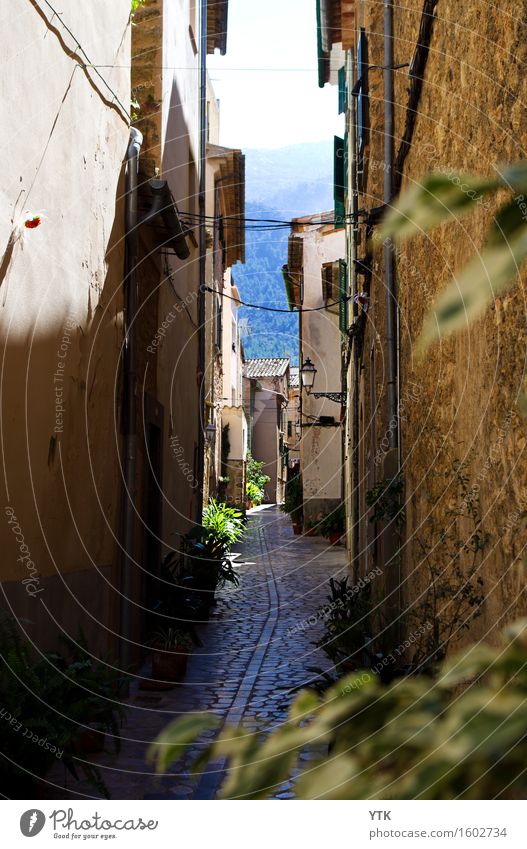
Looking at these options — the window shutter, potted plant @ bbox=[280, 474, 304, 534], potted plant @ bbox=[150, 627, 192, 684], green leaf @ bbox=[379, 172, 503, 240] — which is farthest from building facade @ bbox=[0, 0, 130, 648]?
potted plant @ bbox=[280, 474, 304, 534]

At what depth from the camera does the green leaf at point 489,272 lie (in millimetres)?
514

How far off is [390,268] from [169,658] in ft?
11.2

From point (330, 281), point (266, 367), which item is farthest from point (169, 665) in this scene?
point (266, 367)

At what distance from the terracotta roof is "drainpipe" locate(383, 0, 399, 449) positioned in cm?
4286

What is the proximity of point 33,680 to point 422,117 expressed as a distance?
12.1 ft

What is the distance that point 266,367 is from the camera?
5297cm

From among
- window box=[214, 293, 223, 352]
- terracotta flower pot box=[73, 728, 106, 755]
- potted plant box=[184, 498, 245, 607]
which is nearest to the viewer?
terracotta flower pot box=[73, 728, 106, 755]

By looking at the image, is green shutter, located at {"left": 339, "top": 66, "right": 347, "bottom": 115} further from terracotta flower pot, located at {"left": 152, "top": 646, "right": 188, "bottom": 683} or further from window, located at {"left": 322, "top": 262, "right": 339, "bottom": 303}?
terracotta flower pot, located at {"left": 152, "top": 646, "right": 188, "bottom": 683}

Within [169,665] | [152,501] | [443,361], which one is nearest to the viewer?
[443,361]

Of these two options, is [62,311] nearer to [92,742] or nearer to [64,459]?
[64,459]

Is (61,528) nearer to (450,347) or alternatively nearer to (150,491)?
(450,347)

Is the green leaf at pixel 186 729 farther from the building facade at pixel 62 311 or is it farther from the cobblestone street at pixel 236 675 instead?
the building facade at pixel 62 311

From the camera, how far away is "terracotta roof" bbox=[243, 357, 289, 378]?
52.1 meters

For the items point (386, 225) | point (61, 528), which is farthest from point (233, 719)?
point (386, 225)
